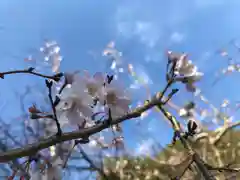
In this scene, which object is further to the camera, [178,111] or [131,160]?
[131,160]

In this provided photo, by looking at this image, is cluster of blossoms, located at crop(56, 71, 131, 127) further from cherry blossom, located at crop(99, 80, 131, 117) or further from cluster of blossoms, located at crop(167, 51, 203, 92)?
cluster of blossoms, located at crop(167, 51, 203, 92)

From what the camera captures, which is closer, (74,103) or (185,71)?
(74,103)

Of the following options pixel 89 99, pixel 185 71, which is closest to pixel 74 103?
pixel 89 99

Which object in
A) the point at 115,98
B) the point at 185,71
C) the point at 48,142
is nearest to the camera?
the point at 48,142

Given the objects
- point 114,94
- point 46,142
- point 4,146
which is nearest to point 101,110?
point 114,94

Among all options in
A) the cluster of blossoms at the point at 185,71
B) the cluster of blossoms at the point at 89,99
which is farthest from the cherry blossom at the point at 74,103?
the cluster of blossoms at the point at 185,71

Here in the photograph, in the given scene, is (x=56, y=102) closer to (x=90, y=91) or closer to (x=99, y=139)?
(x=90, y=91)

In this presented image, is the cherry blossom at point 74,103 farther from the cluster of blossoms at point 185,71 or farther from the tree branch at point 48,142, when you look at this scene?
the cluster of blossoms at point 185,71

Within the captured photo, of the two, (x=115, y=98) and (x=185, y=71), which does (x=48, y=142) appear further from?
(x=185, y=71)

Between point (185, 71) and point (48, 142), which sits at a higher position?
point (185, 71)

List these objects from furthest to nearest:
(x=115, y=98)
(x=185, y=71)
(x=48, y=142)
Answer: (x=185, y=71)
(x=115, y=98)
(x=48, y=142)

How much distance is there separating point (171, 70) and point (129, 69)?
1.31 meters

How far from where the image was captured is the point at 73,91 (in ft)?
1.91

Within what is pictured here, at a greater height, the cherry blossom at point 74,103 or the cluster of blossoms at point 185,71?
the cluster of blossoms at point 185,71
